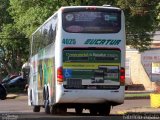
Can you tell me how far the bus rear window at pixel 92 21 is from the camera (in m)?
20.1

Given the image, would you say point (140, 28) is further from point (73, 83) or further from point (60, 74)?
point (60, 74)

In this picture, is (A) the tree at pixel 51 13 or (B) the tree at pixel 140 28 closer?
(B) the tree at pixel 140 28

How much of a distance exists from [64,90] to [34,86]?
6919 mm

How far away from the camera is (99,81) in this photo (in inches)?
790

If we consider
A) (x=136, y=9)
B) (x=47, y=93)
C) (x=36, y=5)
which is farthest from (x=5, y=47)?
(x=47, y=93)

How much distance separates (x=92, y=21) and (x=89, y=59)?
55.8 inches

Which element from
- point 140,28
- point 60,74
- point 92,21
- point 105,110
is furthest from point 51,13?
point 60,74

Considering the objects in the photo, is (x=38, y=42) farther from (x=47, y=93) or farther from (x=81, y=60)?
(x=81, y=60)

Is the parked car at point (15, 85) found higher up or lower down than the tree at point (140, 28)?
lower down

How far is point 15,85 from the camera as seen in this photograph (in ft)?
180

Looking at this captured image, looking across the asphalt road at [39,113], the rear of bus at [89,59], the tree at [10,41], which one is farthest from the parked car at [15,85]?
the rear of bus at [89,59]

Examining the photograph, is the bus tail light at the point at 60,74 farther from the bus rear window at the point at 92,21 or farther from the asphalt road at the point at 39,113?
the bus rear window at the point at 92,21

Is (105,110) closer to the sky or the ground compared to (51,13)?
closer to the ground

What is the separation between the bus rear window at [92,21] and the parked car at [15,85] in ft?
113
